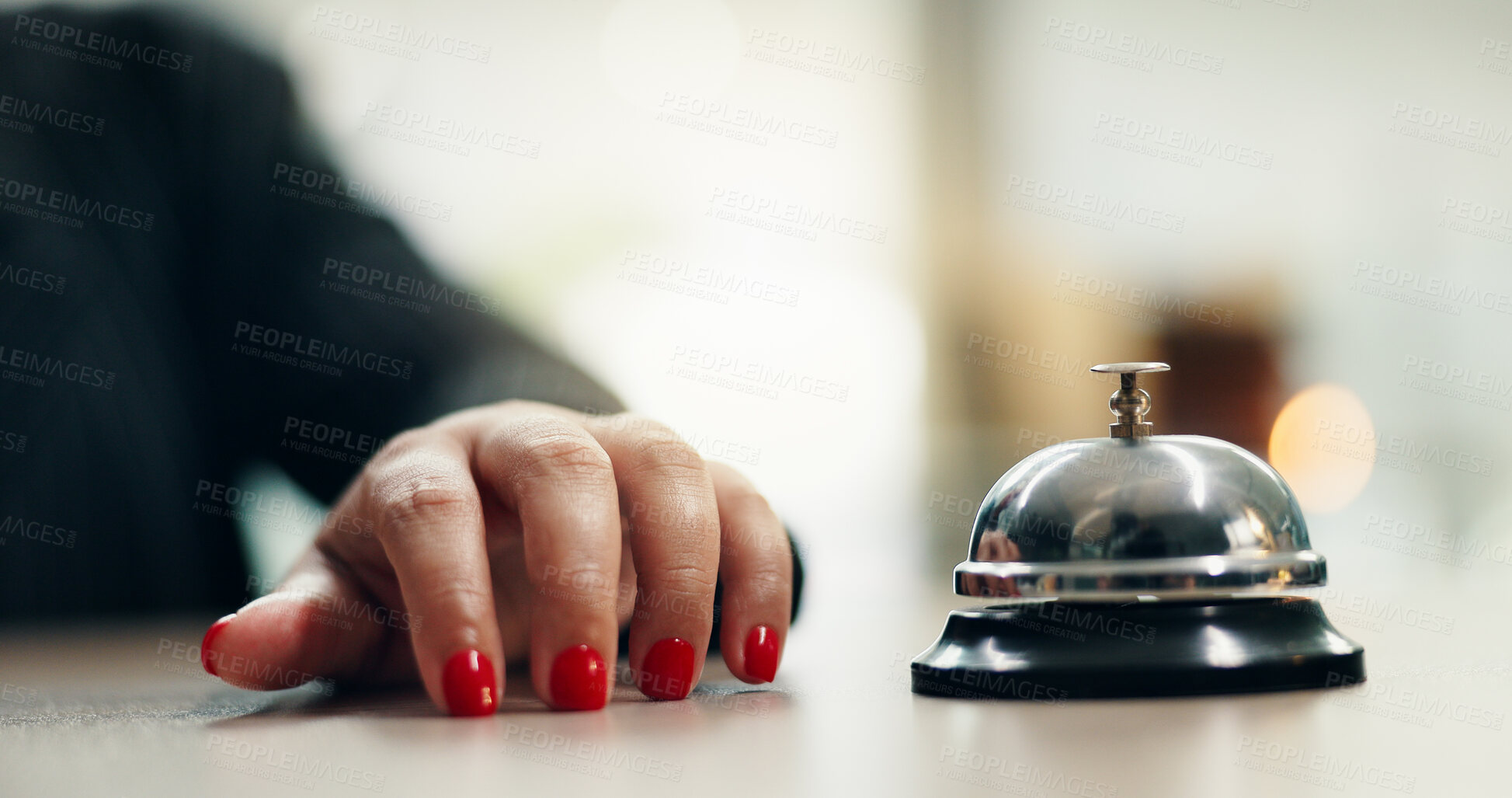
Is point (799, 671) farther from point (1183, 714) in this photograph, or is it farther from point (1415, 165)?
point (1415, 165)

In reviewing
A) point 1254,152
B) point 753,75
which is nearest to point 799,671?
point 753,75

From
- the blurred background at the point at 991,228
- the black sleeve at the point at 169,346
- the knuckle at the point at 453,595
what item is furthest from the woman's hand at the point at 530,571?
the blurred background at the point at 991,228

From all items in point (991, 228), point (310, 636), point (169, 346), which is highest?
point (991, 228)

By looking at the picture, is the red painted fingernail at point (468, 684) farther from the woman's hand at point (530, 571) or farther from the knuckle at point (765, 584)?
the knuckle at point (765, 584)

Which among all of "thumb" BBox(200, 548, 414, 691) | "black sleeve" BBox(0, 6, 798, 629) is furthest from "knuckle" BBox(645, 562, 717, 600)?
"black sleeve" BBox(0, 6, 798, 629)

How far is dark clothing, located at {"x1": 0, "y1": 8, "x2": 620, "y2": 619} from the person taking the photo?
0.98 metres

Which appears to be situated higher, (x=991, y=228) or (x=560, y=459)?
(x=991, y=228)

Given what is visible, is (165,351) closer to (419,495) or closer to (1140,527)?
(419,495)

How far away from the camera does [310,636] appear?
498 mm

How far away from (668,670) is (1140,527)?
192 millimetres

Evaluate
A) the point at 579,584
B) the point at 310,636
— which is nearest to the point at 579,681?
the point at 579,584

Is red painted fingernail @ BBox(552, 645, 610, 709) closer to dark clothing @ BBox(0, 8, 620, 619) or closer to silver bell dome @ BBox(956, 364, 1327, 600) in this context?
silver bell dome @ BBox(956, 364, 1327, 600)

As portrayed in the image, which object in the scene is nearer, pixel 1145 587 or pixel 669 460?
pixel 1145 587

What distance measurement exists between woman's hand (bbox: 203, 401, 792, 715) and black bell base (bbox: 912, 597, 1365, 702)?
11cm
